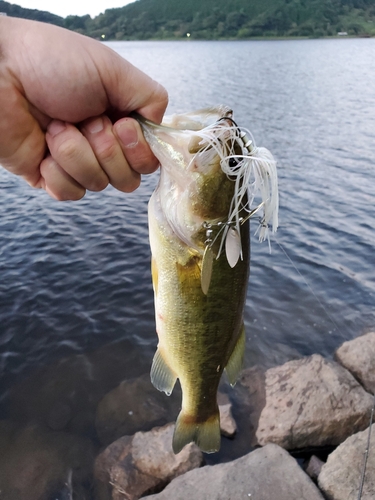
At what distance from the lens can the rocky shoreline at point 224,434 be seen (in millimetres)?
4500

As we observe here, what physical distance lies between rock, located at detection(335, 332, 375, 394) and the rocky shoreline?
0.05ft

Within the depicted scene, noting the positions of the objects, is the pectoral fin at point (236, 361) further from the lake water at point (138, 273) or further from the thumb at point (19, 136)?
the lake water at point (138, 273)

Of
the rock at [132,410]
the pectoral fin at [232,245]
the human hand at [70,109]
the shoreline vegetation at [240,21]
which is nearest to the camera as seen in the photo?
the human hand at [70,109]

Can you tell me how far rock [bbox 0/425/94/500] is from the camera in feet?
17.8

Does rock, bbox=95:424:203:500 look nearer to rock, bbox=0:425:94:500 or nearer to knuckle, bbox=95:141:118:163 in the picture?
rock, bbox=0:425:94:500

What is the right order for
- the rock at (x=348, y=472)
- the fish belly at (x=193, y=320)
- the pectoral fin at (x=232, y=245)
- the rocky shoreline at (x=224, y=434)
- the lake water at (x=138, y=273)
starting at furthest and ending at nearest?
the lake water at (x=138, y=273), the rocky shoreline at (x=224, y=434), the rock at (x=348, y=472), the fish belly at (x=193, y=320), the pectoral fin at (x=232, y=245)

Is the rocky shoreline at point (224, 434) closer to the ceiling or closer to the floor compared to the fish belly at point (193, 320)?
closer to the floor

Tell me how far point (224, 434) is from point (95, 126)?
509 cm

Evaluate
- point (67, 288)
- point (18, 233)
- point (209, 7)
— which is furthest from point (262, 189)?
point (209, 7)

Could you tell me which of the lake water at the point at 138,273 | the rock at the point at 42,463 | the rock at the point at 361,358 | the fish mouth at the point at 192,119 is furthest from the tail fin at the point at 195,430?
the lake water at the point at 138,273

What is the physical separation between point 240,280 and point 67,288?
25.2 feet

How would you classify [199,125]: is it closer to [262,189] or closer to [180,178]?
[180,178]

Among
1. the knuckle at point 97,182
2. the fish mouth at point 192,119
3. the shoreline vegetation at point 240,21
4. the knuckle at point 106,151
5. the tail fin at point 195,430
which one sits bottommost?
the tail fin at point 195,430

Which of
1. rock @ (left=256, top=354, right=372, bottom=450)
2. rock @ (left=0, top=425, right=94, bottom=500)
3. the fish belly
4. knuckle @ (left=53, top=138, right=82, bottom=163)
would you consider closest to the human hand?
knuckle @ (left=53, top=138, right=82, bottom=163)
